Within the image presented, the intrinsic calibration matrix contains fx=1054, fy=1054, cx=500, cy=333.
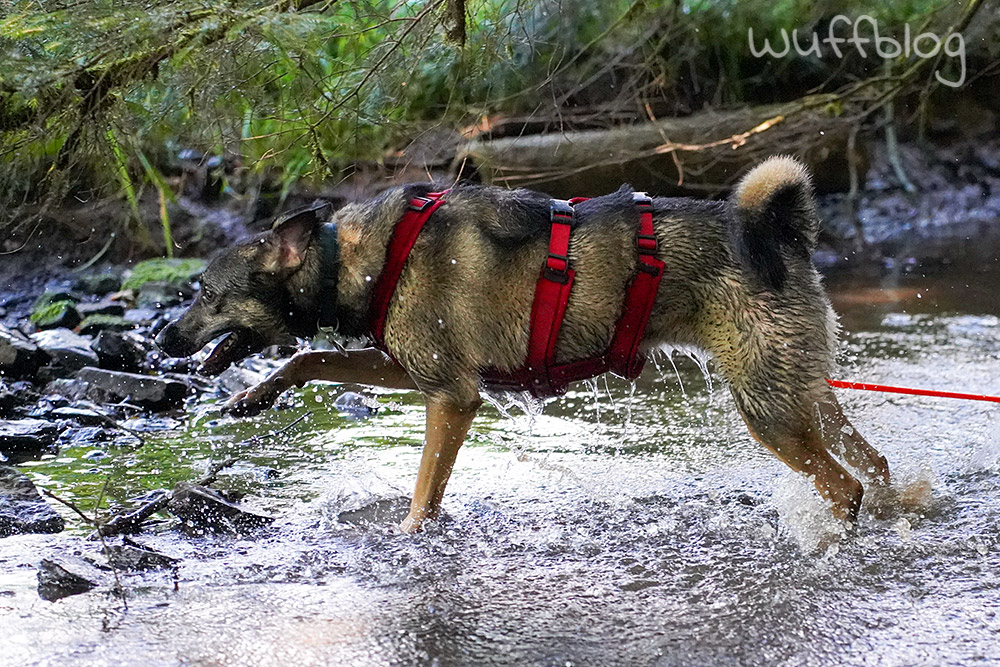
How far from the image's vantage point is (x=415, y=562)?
3.91m

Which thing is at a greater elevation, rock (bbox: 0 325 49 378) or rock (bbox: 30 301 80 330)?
rock (bbox: 0 325 49 378)

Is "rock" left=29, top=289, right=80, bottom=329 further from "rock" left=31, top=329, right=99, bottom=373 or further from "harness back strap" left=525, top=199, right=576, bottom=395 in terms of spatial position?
"harness back strap" left=525, top=199, right=576, bottom=395

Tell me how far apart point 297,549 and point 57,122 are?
2145mm

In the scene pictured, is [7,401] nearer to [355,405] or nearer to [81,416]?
[81,416]

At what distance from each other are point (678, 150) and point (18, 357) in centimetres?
622

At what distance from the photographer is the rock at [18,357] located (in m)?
6.28

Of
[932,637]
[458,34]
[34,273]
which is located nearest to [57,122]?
[458,34]

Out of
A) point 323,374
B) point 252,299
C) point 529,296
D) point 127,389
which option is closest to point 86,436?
point 127,389

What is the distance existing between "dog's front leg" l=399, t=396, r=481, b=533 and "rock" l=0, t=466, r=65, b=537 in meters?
1.39

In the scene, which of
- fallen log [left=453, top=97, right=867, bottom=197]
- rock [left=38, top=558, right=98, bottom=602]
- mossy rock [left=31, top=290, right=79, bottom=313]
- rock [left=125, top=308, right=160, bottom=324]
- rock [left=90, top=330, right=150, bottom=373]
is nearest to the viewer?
rock [left=38, top=558, right=98, bottom=602]

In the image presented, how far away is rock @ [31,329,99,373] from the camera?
6473 mm

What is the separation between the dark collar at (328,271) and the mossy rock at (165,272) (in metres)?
4.88

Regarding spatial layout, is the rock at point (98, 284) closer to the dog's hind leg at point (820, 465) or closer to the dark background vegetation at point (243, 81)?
the dark background vegetation at point (243, 81)

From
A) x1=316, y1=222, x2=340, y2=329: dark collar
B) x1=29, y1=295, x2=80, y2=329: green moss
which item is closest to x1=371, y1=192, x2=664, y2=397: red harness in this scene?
x1=316, y1=222, x2=340, y2=329: dark collar
